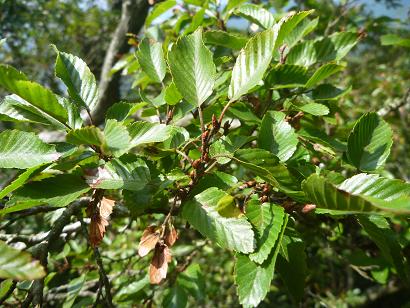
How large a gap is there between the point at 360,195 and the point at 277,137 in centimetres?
40

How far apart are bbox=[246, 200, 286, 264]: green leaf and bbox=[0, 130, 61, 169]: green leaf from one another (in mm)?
458

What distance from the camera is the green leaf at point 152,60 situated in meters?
1.17

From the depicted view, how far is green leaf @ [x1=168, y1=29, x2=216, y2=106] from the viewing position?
2.95ft

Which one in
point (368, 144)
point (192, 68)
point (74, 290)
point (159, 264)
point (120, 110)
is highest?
point (192, 68)

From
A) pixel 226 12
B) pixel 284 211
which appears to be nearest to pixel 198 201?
pixel 284 211

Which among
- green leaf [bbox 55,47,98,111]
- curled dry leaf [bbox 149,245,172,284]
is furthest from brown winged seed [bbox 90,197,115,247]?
green leaf [bbox 55,47,98,111]

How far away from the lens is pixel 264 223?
84cm

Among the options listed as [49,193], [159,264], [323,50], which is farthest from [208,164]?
[323,50]

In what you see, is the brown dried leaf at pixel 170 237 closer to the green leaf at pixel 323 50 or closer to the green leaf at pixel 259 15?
the green leaf at pixel 323 50

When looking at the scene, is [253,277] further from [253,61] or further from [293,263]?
[253,61]

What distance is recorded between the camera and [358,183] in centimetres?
78

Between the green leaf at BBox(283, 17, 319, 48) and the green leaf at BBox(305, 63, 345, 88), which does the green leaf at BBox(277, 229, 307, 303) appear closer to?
the green leaf at BBox(305, 63, 345, 88)

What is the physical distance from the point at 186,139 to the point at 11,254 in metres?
0.49

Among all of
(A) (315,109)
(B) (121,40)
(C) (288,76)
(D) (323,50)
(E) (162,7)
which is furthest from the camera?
(B) (121,40)
